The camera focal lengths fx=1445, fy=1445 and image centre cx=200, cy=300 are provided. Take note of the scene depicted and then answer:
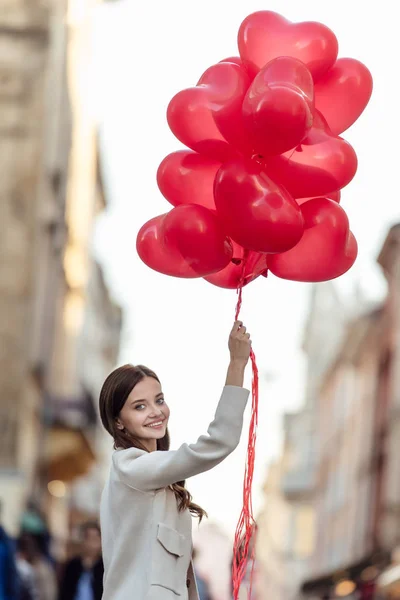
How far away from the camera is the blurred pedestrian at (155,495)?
4773 millimetres

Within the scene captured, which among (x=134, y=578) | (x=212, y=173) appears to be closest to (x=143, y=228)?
(x=212, y=173)

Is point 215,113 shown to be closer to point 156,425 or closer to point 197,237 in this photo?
point 197,237

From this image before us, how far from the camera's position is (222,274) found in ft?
19.8

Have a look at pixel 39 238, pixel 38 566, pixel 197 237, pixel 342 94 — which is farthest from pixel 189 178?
pixel 39 238

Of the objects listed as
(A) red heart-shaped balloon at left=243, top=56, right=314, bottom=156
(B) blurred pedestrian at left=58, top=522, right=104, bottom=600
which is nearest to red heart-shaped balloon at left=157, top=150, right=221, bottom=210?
(A) red heart-shaped balloon at left=243, top=56, right=314, bottom=156

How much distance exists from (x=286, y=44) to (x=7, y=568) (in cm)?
472

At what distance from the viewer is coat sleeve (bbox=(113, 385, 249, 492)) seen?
476 centimetres

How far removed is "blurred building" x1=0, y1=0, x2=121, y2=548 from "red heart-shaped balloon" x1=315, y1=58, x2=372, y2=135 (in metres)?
16.2

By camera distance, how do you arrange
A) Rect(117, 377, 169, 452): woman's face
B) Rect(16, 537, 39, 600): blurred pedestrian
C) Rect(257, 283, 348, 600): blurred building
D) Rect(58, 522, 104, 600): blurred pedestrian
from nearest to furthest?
Rect(117, 377, 169, 452): woman's face < Rect(58, 522, 104, 600): blurred pedestrian < Rect(16, 537, 39, 600): blurred pedestrian < Rect(257, 283, 348, 600): blurred building

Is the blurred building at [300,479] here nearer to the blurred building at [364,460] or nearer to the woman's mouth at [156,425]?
the blurred building at [364,460]

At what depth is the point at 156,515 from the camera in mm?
4836

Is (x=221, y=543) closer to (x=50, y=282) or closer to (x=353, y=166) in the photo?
(x=50, y=282)

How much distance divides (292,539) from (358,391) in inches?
1419

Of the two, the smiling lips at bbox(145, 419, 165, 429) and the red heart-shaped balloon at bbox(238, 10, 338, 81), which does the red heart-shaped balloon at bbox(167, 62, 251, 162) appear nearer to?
the red heart-shaped balloon at bbox(238, 10, 338, 81)
